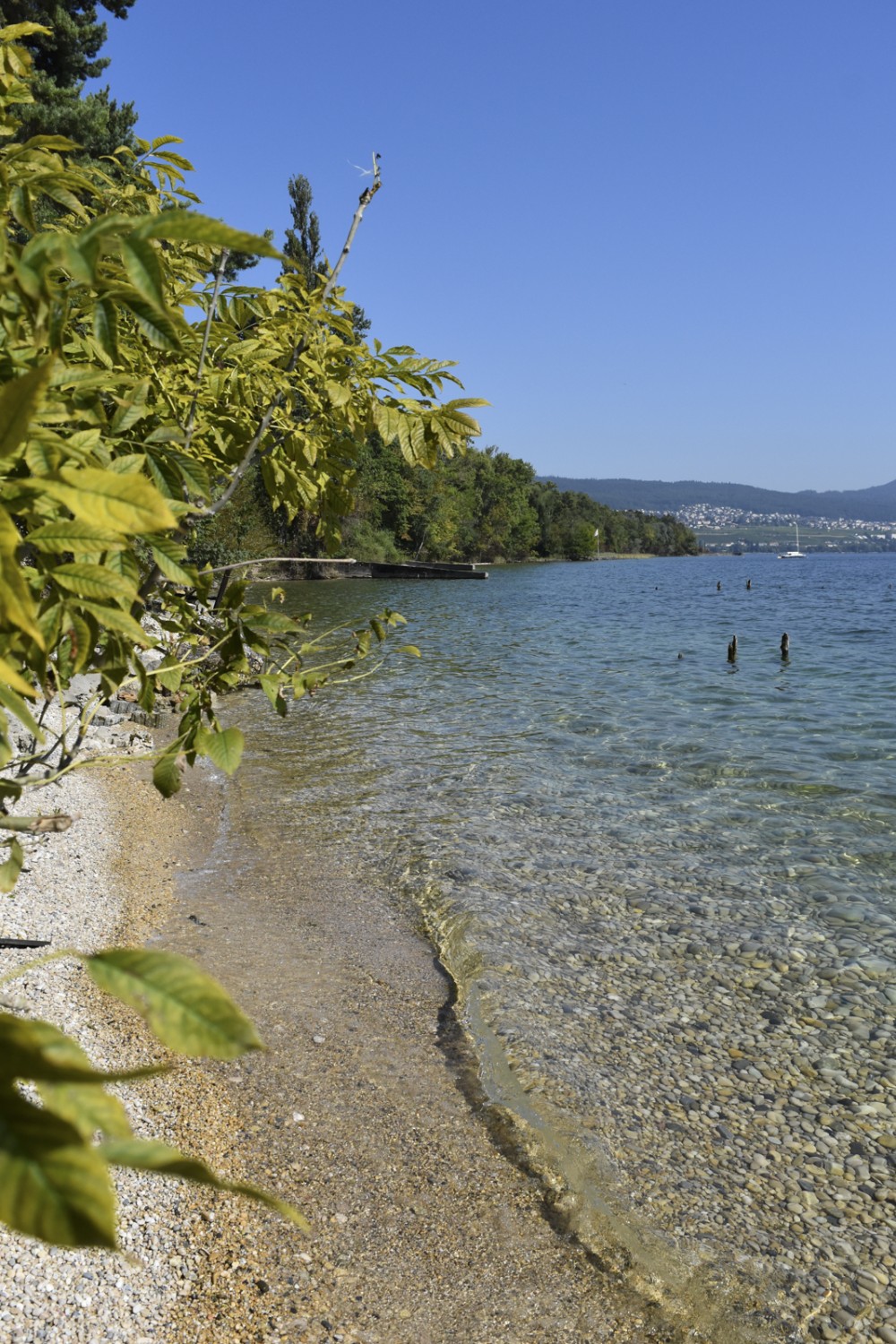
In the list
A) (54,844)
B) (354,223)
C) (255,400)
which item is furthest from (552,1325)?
(54,844)

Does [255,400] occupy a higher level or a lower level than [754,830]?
higher

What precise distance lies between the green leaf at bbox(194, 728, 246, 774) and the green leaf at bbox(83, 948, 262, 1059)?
4.04 feet

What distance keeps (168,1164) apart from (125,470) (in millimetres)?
1055

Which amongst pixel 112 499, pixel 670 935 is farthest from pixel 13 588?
pixel 670 935

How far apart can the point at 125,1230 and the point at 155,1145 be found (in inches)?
137

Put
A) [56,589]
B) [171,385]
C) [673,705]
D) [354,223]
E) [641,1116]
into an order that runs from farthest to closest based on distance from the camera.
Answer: [673,705] → [641,1116] → [171,385] → [354,223] → [56,589]

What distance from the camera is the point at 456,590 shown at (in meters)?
63.8

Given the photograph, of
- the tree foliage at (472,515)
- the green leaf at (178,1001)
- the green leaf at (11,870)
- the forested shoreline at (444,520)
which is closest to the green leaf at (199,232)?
the green leaf at (178,1001)

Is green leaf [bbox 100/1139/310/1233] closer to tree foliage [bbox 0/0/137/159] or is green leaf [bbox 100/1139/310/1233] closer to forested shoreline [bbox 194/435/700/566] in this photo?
tree foliage [bbox 0/0/137/159]

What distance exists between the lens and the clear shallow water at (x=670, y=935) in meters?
4.50

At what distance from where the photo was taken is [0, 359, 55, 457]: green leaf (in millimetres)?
835

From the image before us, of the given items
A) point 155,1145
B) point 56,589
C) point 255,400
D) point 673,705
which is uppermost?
point 255,400

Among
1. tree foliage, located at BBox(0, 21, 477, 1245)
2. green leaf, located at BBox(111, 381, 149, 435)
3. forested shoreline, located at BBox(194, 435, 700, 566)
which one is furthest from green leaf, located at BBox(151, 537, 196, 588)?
forested shoreline, located at BBox(194, 435, 700, 566)

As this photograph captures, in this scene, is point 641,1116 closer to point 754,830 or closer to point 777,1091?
point 777,1091
